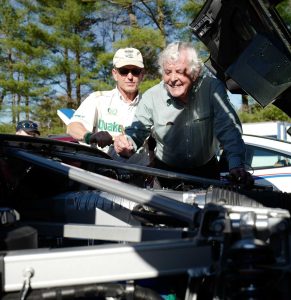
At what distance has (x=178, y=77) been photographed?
3250 millimetres

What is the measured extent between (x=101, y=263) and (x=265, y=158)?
558cm

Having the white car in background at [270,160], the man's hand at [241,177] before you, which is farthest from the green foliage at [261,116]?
the man's hand at [241,177]

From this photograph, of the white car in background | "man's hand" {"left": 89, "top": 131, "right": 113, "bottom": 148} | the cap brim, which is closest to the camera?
"man's hand" {"left": 89, "top": 131, "right": 113, "bottom": 148}

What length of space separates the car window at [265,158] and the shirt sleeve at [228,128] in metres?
3.67

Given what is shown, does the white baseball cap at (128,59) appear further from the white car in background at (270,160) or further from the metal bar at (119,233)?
the white car in background at (270,160)

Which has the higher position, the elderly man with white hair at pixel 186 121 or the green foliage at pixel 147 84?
the green foliage at pixel 147 84

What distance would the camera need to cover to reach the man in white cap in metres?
4.20

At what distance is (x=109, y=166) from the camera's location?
3.12m

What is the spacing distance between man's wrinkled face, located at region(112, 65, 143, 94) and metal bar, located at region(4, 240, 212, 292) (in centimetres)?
265

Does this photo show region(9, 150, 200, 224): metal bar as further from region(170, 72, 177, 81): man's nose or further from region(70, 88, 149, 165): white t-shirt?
region(70, 88, 149, 165): white t-shirt

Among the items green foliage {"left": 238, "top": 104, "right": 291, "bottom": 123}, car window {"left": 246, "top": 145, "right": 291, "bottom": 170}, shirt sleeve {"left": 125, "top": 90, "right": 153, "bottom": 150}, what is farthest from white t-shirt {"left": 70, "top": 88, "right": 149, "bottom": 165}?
green foliage {"left": 238, "top": 104, "right": 291, "bottom": 123}

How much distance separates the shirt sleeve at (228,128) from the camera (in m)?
3.16

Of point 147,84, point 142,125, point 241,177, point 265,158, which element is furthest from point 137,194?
point 147,84

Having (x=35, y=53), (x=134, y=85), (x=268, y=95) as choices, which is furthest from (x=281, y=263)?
(x=35, y=53)
